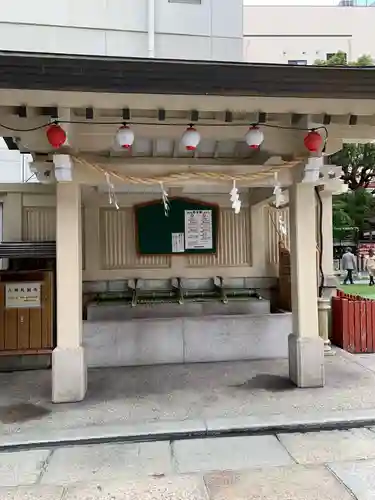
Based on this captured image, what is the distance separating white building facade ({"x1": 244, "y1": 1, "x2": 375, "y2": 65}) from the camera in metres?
26.3

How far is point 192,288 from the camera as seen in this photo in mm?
7730

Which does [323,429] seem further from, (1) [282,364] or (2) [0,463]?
(2) [0,463]

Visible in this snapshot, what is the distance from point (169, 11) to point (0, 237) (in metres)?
5.44

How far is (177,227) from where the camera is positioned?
7.59 meters

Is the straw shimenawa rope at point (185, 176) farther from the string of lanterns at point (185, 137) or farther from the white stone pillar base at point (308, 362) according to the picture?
the white stone pillar base at point (308, 362)

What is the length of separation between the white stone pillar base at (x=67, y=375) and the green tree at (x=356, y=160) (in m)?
14.9

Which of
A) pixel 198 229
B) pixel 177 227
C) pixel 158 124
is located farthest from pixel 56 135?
pixel 198 229

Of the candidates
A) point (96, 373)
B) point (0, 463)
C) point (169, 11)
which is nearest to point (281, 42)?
point (169, 11)

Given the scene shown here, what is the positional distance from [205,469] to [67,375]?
2.27 metres

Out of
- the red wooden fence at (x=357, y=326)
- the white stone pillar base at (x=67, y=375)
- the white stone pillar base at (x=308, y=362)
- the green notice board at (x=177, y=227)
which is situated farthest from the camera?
the green notice board at (x=177, y=227)

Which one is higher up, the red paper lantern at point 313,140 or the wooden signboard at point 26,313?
the red paper lantern at point 313,140

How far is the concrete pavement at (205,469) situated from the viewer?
3090 mm

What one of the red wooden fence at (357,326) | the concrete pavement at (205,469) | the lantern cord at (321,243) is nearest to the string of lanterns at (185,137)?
the lantern cord at (321,243)

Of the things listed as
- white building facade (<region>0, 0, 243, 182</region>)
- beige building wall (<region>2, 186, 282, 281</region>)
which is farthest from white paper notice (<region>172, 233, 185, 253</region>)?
white building facade (<region>0, 0, 243, 182</region>)
